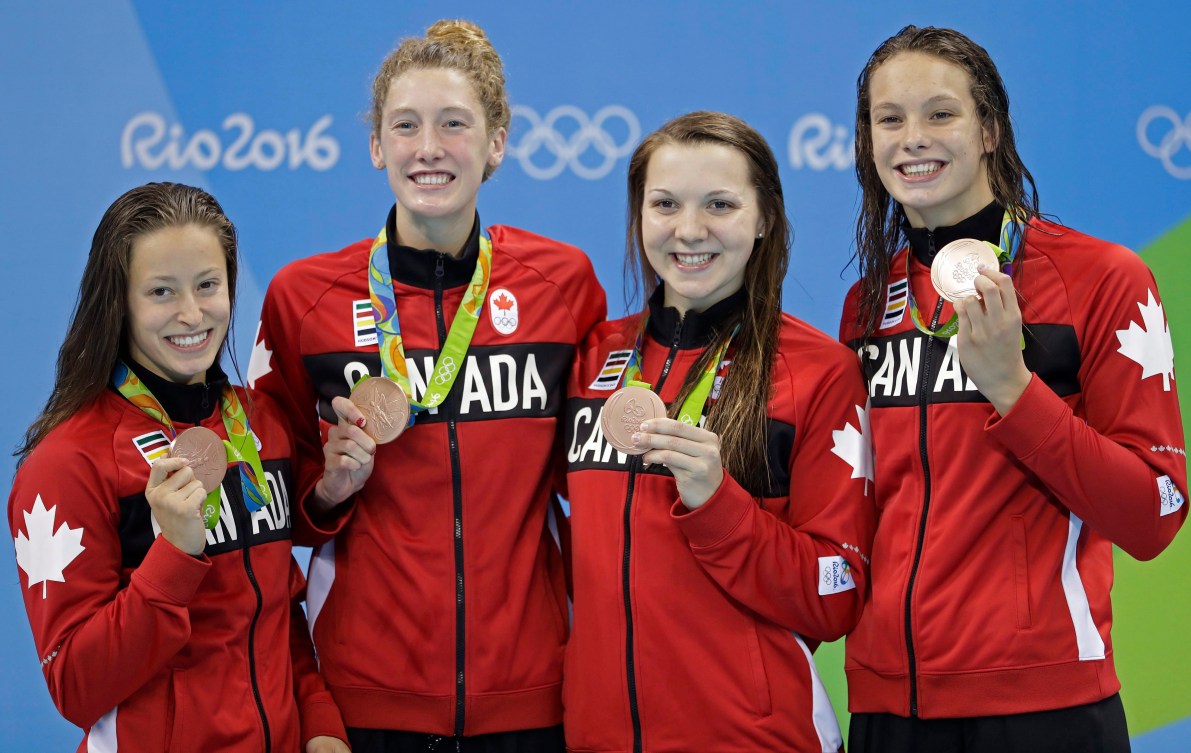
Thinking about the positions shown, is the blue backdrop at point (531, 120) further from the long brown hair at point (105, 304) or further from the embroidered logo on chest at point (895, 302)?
the long brown hair at point (105, 304)

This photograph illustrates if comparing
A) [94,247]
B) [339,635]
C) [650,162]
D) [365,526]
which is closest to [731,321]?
[650,162]

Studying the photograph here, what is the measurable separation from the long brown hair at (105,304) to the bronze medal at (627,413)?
2.92ft

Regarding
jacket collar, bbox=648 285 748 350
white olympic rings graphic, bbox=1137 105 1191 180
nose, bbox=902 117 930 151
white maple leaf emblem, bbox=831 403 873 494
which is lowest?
white maple leaf emblem, bbox=831 403 873 494

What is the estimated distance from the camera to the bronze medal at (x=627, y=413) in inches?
93.3

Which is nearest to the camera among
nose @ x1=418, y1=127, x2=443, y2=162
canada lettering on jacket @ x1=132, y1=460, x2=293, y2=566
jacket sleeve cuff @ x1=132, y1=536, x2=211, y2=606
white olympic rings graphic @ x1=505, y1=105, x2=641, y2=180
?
jacket sleeve cuff @ x1=132, y1=536, x2=211, y2=606

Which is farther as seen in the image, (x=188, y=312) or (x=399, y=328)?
(x=399, y=328)

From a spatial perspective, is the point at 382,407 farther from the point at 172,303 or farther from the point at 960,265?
the point at 960,265

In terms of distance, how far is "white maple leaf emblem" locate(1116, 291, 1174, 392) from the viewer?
2344mm

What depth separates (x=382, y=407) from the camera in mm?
2541

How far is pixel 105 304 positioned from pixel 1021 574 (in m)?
1.81

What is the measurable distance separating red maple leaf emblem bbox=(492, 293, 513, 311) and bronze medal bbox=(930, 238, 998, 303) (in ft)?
2.92

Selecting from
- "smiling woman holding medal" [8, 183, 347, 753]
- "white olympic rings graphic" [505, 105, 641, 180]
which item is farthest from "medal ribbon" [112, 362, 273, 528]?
"white olympic rings graphic" [505, 105, 641, 180]

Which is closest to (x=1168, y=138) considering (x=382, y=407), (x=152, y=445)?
(x=382, y=407)

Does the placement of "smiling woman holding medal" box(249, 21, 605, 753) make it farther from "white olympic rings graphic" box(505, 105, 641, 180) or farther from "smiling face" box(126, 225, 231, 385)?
"white olympic rings graphic" box(505, 105, 641, 180)
